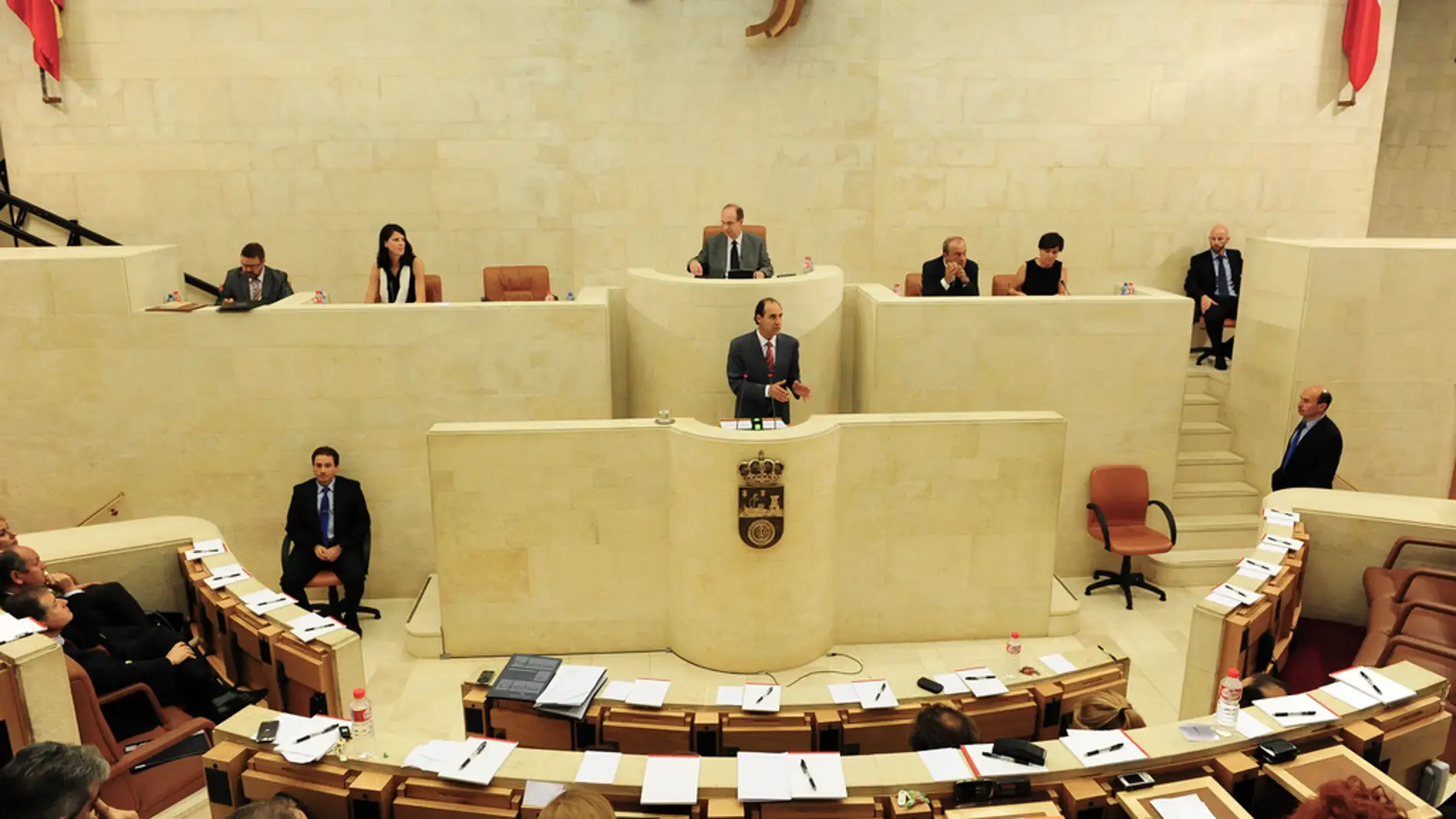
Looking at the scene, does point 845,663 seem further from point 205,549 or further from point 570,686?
point 205,549

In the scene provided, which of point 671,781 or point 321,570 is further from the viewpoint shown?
point 321,570

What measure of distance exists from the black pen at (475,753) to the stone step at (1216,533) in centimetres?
673

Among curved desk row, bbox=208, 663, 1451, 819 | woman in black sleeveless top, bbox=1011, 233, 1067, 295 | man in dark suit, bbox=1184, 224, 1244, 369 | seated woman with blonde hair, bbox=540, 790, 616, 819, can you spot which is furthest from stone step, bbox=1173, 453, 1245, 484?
seated woman with blonde hair, bbox=540, 790, 616, 819

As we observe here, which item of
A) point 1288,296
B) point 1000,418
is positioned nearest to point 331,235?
point 1000,418

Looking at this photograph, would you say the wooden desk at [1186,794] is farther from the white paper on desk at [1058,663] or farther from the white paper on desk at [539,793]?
the white paper on desk at [539,793]

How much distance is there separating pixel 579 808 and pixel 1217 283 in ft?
32.0

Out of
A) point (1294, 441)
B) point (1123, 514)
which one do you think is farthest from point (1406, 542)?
point (1123, 514)

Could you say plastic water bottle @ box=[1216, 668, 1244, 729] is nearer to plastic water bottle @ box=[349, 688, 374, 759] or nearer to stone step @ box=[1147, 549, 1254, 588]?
plastic water bottle @ box=[349, 688, 374, 759]

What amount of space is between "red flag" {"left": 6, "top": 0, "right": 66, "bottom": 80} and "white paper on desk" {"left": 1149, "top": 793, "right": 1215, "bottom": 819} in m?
11.0

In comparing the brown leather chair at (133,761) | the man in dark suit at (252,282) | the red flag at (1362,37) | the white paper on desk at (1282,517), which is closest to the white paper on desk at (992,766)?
the white paper on desk at (1282,517)

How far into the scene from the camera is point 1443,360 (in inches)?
349

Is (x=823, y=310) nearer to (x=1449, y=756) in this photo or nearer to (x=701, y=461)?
(x=701, y=461)

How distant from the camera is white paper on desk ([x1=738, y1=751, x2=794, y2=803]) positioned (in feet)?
12.7

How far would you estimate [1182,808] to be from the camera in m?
3.84
